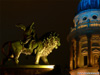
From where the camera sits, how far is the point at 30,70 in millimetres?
26750

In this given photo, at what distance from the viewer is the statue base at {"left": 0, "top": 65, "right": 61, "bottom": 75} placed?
26.7 m

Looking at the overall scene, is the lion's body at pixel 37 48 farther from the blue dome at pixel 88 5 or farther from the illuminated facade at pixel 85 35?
the blue dome at pixel 88 5

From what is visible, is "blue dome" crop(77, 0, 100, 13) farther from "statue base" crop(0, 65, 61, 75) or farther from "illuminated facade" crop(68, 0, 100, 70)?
"statue base" crop(0, 65, 61, 75)

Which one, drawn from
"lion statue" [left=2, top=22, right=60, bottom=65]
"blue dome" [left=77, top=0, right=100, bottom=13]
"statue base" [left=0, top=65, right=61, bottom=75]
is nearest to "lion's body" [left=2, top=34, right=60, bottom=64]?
"lion statue" [left=2, top=22, right=60, bottom=65]

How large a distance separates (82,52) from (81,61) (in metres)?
2.12

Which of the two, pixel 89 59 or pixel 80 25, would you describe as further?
pixel 80 25

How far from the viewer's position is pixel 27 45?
28406 millimetres

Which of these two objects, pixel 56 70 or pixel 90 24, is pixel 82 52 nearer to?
pixel 90 24

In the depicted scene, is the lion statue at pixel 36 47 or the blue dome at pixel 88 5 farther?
the blue dome at pixel 88 5

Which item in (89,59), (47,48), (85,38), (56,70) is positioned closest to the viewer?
(56,70)

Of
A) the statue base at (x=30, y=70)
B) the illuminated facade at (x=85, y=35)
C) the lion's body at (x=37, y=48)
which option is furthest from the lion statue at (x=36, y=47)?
the illuminated facade at (x=85, y=35)

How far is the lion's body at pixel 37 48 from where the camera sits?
28.1 metres

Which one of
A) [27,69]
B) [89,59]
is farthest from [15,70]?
[89,59]

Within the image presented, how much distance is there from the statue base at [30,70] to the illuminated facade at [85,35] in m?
37.3
